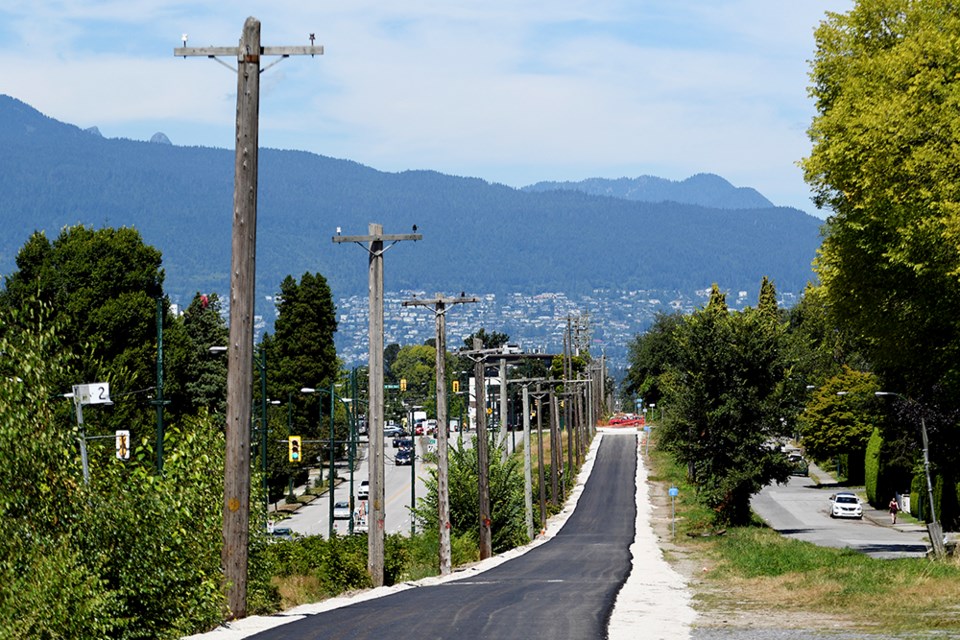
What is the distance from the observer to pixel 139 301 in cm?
6700

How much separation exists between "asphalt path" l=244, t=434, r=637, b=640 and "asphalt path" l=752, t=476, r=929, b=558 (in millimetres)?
12232

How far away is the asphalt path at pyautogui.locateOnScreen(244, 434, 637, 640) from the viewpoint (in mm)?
22953

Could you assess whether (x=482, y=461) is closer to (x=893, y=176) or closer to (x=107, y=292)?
(x=107, y=292)

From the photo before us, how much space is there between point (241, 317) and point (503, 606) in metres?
8.92

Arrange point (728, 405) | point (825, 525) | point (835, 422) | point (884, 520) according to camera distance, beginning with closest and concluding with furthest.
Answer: point (728, 405)
point (825, 525)
point (884, 520)
point (835, 422)

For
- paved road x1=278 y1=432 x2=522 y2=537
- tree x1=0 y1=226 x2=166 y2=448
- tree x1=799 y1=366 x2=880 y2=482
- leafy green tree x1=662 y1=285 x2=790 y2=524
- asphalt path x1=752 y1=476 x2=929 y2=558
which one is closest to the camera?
asphalt path x1=752 y1=476 x2=929 y2=558

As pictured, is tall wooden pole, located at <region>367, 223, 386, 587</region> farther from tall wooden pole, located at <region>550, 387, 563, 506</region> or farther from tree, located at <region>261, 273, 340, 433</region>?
tree, located at <region>261, 273, 340, 433</region>

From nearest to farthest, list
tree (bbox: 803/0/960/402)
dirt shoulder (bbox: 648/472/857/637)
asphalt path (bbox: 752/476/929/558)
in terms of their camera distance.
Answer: dirt shoulder (bbox: 648/472/857/637) → tree (bbox: 803/0/960/402) → asphalt path (bbox: 752/476/929/558)

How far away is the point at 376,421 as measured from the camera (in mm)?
42281

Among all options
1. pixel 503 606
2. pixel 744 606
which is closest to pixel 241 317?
pixel 503 606

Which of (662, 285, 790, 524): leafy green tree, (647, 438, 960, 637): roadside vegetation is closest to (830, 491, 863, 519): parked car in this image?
(662, 285, 790, 524): leafy green tree

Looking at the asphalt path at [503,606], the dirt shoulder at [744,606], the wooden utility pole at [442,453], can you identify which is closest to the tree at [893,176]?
the dirt shoulder at [744,606]

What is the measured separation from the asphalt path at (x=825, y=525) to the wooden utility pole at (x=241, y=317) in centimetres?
3445

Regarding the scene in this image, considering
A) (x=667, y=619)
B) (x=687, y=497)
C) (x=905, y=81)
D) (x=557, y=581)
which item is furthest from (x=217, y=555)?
(x=687, y=497)
